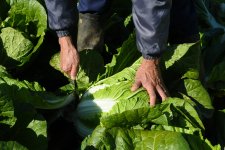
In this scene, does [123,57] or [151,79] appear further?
[123,57]

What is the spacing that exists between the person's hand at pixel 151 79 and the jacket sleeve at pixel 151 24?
0.17ft

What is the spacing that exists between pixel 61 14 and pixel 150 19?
0.64m

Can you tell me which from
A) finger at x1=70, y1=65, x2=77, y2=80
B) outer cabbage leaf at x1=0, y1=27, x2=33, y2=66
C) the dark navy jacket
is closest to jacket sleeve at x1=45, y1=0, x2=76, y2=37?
the dark navy jacket

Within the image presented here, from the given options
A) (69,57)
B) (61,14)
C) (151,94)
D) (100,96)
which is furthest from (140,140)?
(61,14)

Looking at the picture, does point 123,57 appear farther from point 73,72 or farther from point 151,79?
point 151,79

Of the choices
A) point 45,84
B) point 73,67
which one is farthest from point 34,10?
point 73,67

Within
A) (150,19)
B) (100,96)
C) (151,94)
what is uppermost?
(150,19)

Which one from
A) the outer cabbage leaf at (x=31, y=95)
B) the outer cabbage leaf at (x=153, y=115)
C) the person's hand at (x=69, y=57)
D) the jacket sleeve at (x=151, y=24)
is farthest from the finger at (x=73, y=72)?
the jacket sleeve at (x=151, y=24)

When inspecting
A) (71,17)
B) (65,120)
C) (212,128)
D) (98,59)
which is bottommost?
(212,128)

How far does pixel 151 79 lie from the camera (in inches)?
106

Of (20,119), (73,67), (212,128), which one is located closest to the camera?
(20,119)

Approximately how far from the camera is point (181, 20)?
3.53 meters

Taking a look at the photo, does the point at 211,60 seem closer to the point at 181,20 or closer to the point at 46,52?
the point at 181,20

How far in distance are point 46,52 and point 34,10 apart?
0.31m
